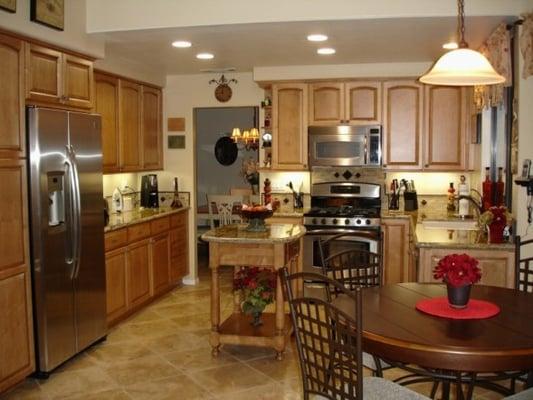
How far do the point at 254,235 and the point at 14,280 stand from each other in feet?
5.15

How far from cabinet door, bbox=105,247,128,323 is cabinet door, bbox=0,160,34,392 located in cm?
110

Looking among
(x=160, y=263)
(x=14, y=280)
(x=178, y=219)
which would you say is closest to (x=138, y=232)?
(x=160, y=263)

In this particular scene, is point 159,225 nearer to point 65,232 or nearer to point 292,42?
point 65,232

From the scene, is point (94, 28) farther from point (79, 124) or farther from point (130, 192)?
point (130, 192)

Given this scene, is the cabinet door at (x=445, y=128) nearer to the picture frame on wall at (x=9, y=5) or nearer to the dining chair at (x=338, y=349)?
the dining chair at (x=338, y=349)

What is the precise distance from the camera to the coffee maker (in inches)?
251

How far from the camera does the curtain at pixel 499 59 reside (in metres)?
3.89

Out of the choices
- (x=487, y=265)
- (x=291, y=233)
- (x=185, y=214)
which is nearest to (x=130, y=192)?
(x=185, y=214)

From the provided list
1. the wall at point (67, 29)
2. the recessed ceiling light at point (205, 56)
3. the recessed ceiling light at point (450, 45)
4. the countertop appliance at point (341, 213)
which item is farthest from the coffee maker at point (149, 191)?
the recessed ceiling light at point (450, 45)

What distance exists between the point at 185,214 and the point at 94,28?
2812 millimetres

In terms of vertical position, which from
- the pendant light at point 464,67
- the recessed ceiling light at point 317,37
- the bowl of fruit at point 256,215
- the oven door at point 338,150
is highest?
the recessed ceiling light at point 317,37

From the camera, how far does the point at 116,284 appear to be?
493cm

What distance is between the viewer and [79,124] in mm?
4113

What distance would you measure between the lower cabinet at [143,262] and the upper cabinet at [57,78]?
3.82 ft
